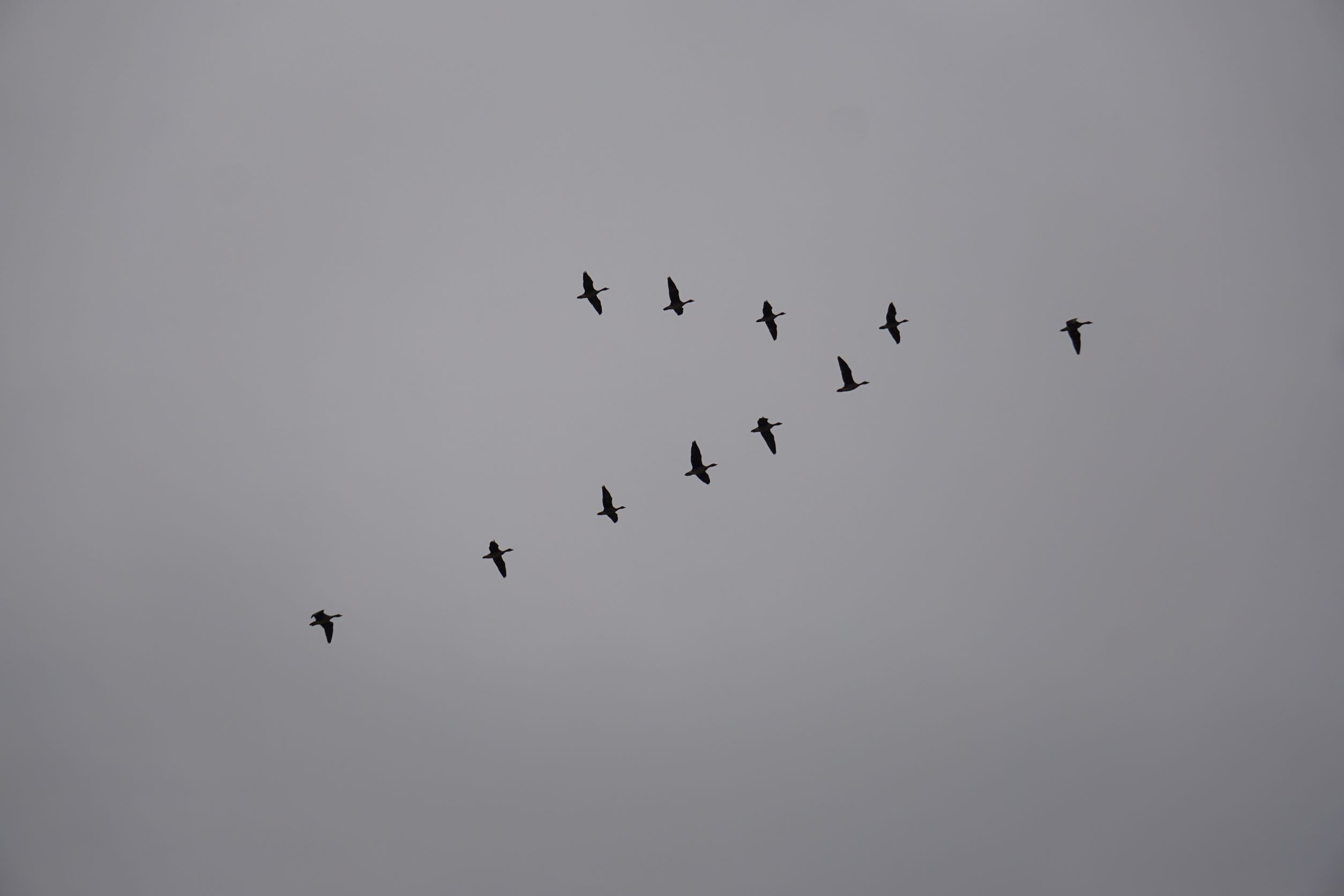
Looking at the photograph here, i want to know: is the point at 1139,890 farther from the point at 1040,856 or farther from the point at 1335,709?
the point at 1335,709

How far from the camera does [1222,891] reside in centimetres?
13350

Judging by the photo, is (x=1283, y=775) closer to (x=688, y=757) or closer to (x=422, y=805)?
(x=688, y=757)

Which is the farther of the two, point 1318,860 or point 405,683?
point 405,683

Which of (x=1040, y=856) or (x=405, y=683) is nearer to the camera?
(x=1040, y=856)

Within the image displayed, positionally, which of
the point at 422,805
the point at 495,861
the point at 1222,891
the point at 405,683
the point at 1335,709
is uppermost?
the point at 405,683

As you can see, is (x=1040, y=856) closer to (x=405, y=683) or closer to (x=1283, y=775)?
(x=1283, y=775)

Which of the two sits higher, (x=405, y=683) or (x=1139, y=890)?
(x=405, y=683)

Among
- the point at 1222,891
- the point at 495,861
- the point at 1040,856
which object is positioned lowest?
the point at 1222,891

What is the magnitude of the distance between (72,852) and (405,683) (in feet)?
168

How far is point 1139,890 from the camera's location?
137 meters

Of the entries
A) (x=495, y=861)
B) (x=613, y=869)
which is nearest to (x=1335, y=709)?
(x=613, y=869)

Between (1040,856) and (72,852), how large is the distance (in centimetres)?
13764

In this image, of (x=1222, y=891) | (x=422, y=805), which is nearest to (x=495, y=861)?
(x=422, y=805)

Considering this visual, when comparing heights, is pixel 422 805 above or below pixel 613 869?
above
